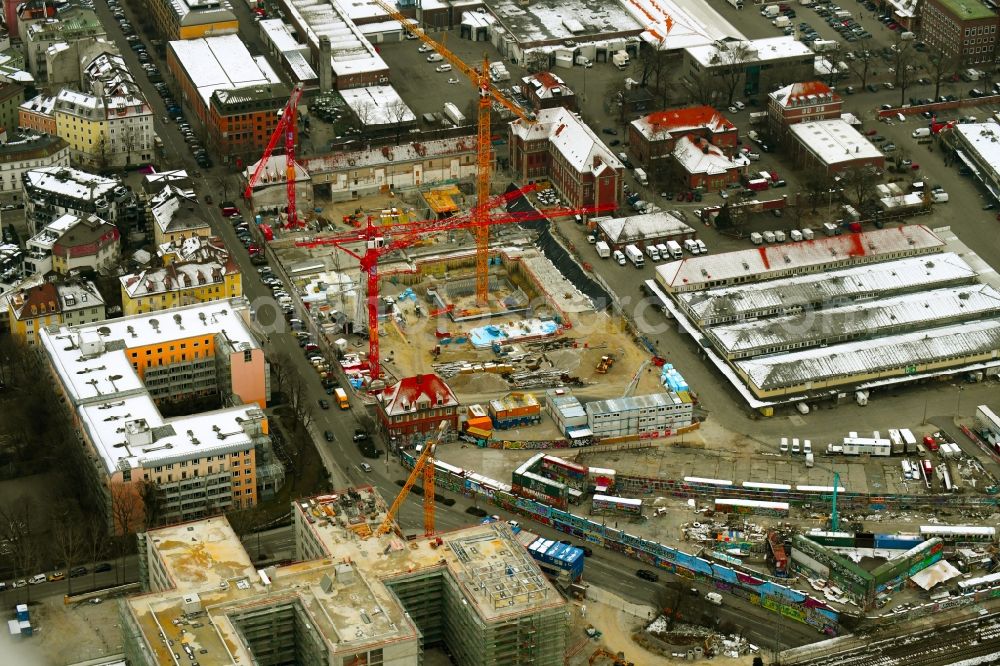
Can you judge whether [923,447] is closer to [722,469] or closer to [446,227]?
[722,469]

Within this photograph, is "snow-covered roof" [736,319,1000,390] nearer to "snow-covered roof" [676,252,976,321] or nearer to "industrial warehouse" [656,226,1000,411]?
"industrial warehouse" [656,226,1000,411]

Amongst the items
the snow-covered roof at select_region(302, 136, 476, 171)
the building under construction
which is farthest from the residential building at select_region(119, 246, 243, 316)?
the building under construction

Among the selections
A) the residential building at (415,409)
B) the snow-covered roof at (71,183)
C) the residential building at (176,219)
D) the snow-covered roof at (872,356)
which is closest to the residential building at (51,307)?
the residential building at (176,219)

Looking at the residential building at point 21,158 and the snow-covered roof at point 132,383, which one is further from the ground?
the snow-covered roof at point 132,383

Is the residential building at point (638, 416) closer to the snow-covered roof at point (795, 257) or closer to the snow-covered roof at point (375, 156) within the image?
the snow-covered roof at point (795, 257)

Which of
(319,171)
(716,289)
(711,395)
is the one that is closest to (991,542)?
(711,395)

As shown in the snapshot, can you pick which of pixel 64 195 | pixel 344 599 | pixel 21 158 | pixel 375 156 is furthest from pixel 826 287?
pixel 21 158

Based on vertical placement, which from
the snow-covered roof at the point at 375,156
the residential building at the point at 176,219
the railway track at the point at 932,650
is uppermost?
the residential building at the point at 176,219
